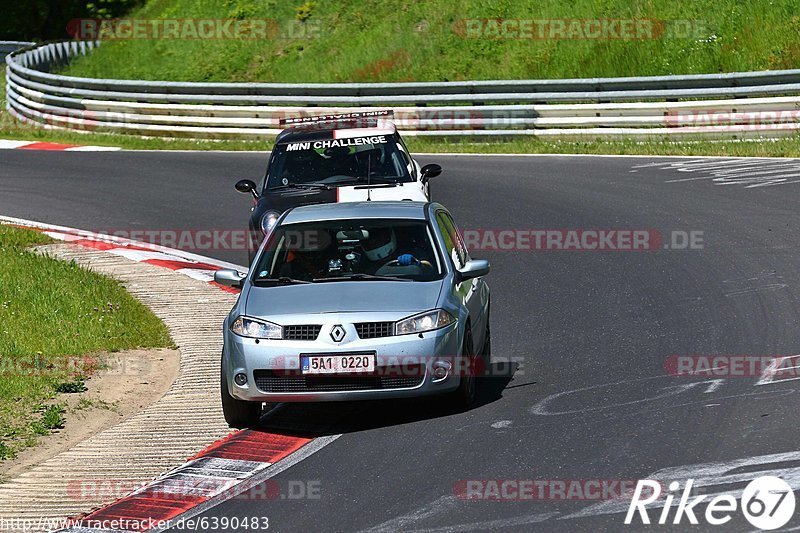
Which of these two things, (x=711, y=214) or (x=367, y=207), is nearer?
(x=367, y=207)

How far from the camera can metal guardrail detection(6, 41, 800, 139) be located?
22.9 meters

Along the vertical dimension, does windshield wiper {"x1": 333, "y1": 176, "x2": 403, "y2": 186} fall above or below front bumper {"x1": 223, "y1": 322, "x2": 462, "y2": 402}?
above

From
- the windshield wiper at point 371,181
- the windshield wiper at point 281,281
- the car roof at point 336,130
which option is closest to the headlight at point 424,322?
the windshield wiper at point 281,281

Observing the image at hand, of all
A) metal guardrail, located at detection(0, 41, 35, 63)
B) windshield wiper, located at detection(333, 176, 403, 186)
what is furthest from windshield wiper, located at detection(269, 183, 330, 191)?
metal guardrail, located at detection(0, 41, 35, 63)

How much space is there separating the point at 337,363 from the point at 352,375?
0.41ft

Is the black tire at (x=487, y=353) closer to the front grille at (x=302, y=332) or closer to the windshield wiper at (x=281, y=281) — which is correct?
the windshield wiper at (x=281, y=281)

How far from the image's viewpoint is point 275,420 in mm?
9422

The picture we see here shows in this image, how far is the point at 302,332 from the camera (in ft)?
29.2

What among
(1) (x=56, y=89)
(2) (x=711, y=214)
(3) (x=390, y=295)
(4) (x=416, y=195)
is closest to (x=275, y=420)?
(3) (x=390, y=295)

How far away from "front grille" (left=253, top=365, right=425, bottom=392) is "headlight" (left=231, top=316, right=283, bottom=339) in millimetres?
256

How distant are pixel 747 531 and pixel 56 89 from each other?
26291 millimetres

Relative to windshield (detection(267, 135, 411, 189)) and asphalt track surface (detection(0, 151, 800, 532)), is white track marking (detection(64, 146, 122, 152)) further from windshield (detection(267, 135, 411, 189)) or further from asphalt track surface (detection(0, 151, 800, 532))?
windshield (detection(267, 135, 411, 189))

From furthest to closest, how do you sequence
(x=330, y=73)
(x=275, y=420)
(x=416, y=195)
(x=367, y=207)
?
(x=330, y=73) < (x=416, y=195) < (x=367, y=207) < (x=275, y=420)

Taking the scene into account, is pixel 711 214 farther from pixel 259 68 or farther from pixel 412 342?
pixel 259 68
